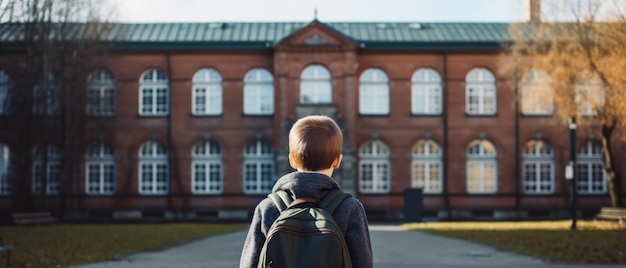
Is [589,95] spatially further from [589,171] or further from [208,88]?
[208,88]

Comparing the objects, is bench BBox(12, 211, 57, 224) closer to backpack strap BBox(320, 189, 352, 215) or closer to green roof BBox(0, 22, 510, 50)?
green roof BBox(0, 22, 510, 50)

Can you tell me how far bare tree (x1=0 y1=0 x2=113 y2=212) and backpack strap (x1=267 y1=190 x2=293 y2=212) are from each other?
28.6 m

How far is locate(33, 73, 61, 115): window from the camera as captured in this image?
126 feet

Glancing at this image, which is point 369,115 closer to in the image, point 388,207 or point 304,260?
point 388,207

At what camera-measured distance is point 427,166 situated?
151ft

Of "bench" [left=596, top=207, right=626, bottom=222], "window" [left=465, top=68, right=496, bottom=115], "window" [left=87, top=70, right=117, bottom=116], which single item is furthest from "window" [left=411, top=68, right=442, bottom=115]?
"window" [left=87, top=70, right=117, bottom=116]

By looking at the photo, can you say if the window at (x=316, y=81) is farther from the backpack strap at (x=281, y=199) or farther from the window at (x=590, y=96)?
the backpack strap at (x=281, y=199)

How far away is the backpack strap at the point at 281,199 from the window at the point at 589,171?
43.7 meters

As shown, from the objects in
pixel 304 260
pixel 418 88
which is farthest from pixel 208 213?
pixel 304 260

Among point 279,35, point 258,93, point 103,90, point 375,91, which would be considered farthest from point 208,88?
point 375,91

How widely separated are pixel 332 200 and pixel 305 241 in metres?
0.26

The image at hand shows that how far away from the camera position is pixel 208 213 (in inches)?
1785

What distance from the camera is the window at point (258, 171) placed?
45.7m

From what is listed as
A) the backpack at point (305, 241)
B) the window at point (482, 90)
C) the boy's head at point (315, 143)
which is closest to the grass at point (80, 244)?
the boy's head at point (315, 143)
